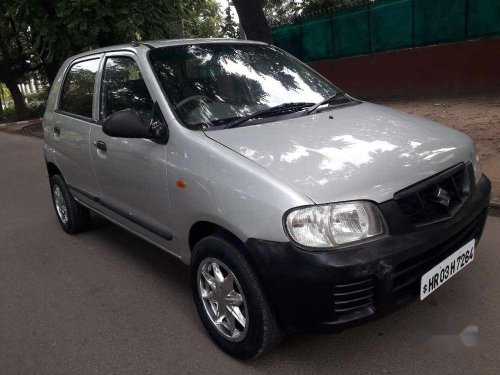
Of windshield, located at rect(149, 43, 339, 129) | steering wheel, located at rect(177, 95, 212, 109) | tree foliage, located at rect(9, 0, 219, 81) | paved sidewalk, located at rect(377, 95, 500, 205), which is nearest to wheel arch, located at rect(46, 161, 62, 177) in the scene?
windshield, located at rect(149, 43, 339, 129)

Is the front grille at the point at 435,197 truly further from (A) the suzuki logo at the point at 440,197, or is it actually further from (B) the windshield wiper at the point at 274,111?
(B) the windshield wiper at the point at 274,111

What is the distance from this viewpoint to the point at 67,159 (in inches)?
181

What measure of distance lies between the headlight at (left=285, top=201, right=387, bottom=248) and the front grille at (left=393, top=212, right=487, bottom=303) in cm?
24

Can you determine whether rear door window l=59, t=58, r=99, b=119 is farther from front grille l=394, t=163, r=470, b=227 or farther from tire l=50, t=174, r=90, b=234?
front grille l=394, t=163, r=470, b=227

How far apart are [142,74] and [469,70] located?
8.64 m

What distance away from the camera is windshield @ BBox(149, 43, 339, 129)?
125 inches

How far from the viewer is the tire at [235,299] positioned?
98.2 inches

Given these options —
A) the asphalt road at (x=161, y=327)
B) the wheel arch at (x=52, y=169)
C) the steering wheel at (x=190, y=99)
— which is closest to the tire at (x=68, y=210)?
the wheel arch at (x=52, y=169)

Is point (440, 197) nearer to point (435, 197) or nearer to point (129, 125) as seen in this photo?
point (435, 197)

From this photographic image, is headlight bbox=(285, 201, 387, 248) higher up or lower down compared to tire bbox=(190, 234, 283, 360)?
higher up

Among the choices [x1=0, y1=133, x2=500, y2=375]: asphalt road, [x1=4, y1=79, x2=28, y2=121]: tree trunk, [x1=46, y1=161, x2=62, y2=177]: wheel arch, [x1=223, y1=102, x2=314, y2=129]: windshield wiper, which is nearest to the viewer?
[x1=0, y1=133, x2=500, y2=375]: asphalt road

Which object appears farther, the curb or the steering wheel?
the curb

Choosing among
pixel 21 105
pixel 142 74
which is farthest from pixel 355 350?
pixel 21 105

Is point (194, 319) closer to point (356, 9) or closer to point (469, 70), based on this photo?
point (469, 70)
